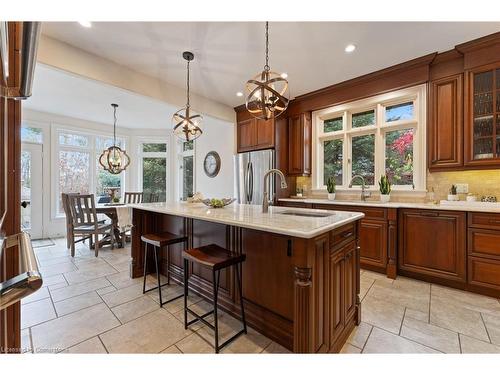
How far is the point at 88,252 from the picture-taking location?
4.08 metres

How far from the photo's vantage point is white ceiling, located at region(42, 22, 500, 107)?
93.6 inches

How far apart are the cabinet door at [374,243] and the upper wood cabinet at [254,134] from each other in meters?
2.22

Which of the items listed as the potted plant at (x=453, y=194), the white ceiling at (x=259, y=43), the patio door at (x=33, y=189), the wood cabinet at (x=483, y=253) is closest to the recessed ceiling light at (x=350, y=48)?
the white ceiling at (x=259, y=43)

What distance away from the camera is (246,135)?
16.0 feet

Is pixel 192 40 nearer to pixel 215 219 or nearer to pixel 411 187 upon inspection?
pixel 215 219

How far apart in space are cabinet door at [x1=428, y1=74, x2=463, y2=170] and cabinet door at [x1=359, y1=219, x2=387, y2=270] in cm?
107

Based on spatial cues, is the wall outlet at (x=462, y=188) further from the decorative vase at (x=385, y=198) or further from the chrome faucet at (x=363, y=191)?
the chrome faucet at (x=363, y=191)

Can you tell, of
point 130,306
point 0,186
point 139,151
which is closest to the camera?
point 0,186

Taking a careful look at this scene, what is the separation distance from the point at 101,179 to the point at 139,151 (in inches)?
50.1

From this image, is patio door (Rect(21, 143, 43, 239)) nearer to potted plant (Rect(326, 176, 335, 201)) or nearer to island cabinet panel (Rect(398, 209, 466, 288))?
potted plant (Rect(326, 176, 335, 201))

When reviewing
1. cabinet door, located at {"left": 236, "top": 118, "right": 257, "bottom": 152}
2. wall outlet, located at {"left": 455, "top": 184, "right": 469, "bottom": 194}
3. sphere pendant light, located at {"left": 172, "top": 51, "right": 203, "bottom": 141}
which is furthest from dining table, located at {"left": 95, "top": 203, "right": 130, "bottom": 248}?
wall outlet, located at {"left": 455, "top": 184, "right": 469, "bottom": 194}

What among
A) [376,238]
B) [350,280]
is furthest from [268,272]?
[376,238]

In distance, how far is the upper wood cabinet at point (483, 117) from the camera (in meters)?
2.59
